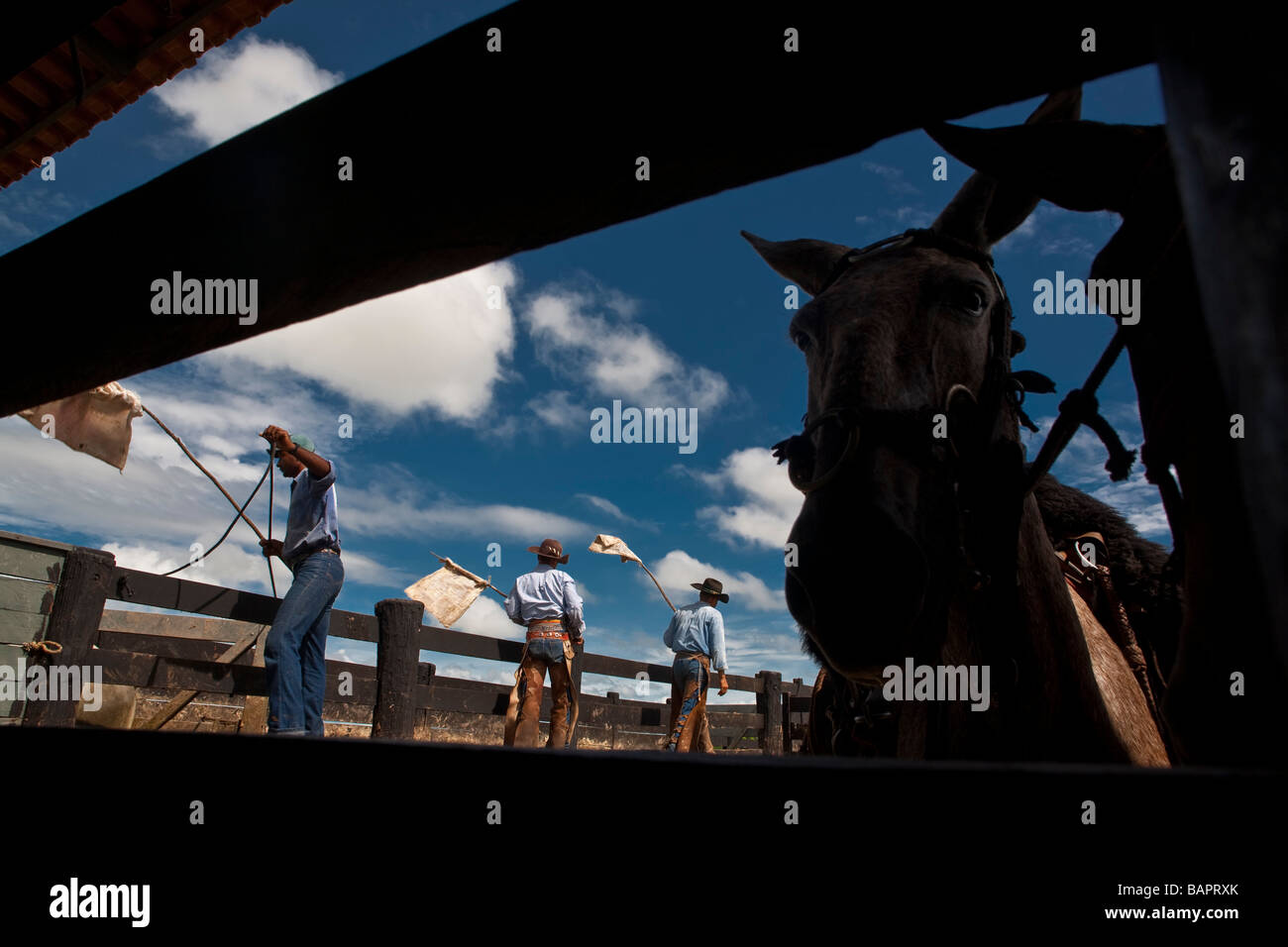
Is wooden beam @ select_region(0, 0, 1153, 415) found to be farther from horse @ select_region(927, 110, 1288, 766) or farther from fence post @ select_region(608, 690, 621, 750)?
fence post @ select_region(608, 690, 621, 750)

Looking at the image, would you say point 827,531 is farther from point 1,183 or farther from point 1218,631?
point 1,183

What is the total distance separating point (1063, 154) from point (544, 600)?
6.76 meters

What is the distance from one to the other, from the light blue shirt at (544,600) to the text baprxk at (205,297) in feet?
21.1

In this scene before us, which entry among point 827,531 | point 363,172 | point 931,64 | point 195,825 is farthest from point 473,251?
point 827,531

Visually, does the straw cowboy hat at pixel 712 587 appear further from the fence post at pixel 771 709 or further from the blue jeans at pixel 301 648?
the blue jeans at pixel 301 648

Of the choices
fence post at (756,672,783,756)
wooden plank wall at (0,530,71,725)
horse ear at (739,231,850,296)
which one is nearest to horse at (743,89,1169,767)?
horse ear at (739,231,850,296)

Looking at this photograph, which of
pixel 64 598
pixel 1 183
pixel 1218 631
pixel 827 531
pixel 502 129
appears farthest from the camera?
pixel 64 598

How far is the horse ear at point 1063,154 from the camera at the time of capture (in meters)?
1.24

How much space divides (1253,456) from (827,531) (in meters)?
1.44

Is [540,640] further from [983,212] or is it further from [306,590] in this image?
[983,212]

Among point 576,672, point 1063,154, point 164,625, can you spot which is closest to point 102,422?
point 164,625

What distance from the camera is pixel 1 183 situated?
485cm

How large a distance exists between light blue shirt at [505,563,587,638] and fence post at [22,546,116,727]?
3.50 metres

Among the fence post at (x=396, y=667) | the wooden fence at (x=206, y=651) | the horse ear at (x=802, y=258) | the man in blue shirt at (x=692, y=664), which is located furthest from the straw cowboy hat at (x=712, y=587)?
the horse ear at (x=802, y=258)
